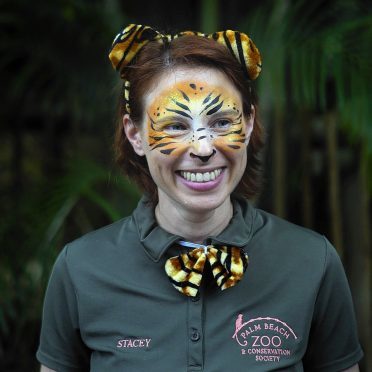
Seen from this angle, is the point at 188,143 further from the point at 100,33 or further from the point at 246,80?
the point at 100,33

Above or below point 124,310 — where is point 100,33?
above

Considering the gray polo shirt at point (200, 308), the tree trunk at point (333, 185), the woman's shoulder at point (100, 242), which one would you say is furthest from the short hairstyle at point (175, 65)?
the tree trunk at point (333, 185)

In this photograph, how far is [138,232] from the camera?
1.92m

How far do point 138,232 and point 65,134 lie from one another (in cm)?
247

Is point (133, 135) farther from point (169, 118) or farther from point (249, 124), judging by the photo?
point (249, 124)

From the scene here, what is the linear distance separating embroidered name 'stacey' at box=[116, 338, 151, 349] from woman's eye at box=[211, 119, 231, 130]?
0.49 m

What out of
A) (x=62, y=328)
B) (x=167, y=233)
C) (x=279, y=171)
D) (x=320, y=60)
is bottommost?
(x=62, y=328)

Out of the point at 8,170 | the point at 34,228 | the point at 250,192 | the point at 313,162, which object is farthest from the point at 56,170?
the point at 250,192

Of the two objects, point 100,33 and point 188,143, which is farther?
point 100,33

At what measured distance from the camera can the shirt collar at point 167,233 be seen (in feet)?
6.06

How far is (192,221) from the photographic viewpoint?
6.08ft

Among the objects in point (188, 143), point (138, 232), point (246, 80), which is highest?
point (246, 80)

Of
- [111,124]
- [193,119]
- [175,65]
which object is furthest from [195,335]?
[111,124]

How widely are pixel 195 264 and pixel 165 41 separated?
510mm
